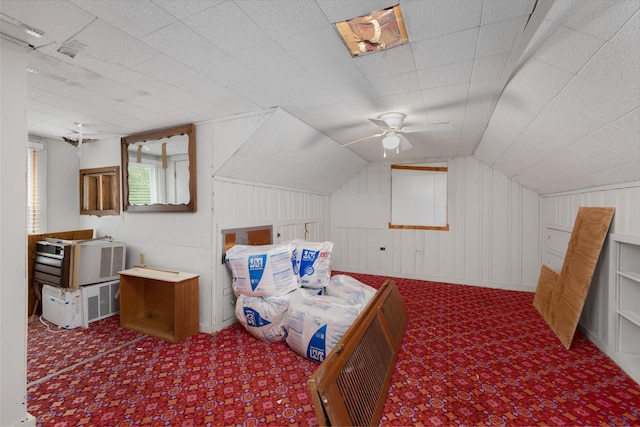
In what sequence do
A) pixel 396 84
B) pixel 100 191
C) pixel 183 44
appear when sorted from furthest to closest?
pixel 100 191 → pixel 396 84 → pixel 183 44

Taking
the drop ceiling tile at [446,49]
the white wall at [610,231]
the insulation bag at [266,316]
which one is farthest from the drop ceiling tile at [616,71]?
the insulation bag at [266,316]

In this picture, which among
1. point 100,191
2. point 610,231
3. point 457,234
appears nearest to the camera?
point 610,231

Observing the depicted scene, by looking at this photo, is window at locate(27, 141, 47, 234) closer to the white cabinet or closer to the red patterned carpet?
the red patterned carpet

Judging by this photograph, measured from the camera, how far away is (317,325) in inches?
99.9

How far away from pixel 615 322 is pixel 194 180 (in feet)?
14.7

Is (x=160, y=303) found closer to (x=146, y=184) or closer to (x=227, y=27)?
(x=146, y=184)

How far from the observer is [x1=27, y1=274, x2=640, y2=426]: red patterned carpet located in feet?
6.29

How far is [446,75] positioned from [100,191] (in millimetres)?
4816

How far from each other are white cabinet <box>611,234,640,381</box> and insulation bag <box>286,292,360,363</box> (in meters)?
2.39

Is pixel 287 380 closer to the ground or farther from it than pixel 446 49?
closer to the ground

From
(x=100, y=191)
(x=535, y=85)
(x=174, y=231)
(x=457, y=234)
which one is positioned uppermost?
(x=535, y=85)

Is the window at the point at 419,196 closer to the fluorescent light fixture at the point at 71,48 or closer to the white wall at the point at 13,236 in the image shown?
the fluorescent light fixture at the point at 71,48

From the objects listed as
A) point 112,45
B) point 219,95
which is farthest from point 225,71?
point 112,45

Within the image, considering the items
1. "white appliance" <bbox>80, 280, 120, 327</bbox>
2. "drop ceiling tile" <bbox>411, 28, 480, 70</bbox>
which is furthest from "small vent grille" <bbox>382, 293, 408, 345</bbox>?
"white appliance" <bbox>80, 280, 120, 327</bbox>
